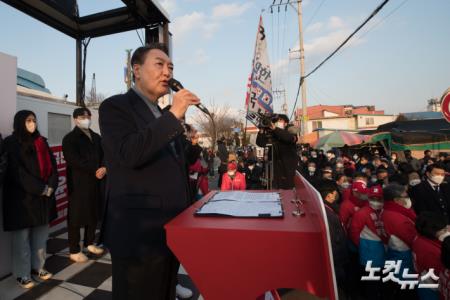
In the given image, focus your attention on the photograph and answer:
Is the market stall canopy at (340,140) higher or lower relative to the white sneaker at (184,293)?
higher

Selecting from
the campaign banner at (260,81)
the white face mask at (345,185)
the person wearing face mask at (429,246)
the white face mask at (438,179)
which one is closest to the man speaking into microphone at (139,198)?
the person wearing face mask at (429,246)

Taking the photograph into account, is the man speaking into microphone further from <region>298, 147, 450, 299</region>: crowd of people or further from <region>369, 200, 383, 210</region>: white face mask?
<region>369, 200, 383, 210</region>: white face mask

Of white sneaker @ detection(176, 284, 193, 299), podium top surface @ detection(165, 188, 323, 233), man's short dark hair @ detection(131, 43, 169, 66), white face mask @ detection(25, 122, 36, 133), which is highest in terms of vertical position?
man's short dark hair @ detection(131, 43, 169, 66)

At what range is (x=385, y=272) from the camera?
8.55 ft

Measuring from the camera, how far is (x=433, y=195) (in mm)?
3994

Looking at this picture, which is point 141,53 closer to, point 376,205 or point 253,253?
point 253,253

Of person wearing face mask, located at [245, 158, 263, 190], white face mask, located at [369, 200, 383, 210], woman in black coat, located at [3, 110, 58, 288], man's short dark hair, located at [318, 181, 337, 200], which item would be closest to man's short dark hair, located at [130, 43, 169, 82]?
woman in black coat, located at [3, 110, 58, 288]

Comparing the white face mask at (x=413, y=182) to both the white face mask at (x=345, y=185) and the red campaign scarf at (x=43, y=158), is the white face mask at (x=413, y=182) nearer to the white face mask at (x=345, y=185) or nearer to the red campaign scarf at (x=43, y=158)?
the white face mask at (x=345, y=185)

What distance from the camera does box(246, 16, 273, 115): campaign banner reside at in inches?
248

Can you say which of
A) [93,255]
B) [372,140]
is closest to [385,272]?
[93,255]

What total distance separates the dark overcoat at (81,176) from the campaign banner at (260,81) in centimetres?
381

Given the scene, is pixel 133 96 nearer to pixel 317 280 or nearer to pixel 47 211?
pixel 317 280

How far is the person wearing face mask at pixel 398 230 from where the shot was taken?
255cm

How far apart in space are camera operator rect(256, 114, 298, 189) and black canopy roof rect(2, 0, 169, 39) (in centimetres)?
255
